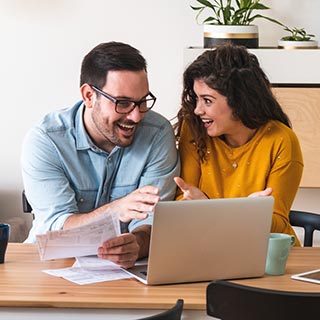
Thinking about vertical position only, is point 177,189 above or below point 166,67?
below

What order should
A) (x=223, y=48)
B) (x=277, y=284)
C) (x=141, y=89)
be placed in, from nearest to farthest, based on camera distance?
(x=277, y=284) < (x=141, y=89) < (x=223, y=48)

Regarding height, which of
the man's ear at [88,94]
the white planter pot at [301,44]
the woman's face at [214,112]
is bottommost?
the woman's face at [214,112]

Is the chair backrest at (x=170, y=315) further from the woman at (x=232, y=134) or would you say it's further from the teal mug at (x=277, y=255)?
the woman at (x=232, y=134)

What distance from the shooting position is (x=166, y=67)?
414cm

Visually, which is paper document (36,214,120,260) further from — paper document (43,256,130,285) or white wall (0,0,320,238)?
white wall (0,0,320,238)

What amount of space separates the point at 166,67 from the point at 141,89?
4.61 feet

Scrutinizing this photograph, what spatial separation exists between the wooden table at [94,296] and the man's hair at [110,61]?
2.47ft

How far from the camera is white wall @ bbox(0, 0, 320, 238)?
4090mm

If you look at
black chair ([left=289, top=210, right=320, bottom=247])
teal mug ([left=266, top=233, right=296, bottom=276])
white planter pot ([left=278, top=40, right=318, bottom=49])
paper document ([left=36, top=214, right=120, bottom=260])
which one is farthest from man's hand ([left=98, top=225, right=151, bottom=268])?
white planter pot ([left=278, top=40, right=318, bottom=49])

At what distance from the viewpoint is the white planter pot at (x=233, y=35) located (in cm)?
382

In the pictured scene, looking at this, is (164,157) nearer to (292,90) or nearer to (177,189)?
(177,189)

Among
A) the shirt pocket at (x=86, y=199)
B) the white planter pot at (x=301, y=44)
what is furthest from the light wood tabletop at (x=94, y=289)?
the white planter pot at (x=301, y=44)

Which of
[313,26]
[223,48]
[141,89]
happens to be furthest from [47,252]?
[313,26]

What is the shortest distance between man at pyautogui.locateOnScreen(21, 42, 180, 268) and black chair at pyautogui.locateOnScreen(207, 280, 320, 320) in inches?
31.0
